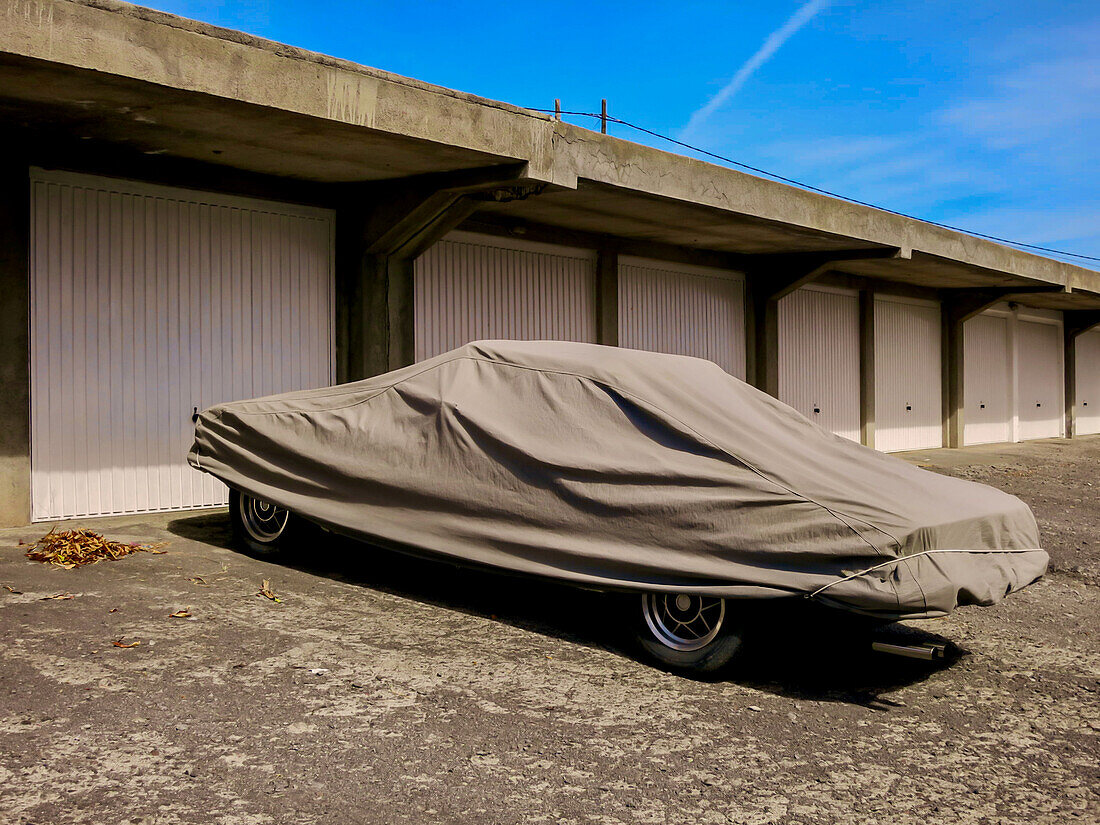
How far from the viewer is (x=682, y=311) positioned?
15.3m

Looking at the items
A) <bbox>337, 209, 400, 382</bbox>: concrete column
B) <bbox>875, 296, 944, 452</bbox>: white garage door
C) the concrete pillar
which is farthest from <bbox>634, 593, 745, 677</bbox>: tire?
<bbox>875, 296, 944, 452</bbox>: white garage door

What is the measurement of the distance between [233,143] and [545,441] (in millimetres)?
5214

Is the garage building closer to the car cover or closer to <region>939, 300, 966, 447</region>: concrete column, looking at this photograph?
the car cover

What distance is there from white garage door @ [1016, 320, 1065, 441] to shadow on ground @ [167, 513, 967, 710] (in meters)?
21.4

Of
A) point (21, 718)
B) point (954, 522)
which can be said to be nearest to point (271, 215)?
point (21, 718)

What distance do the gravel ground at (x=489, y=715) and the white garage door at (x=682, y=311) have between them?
8702 mm

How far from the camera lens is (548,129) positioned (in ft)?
31.2

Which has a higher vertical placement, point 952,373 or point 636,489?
point 952,373

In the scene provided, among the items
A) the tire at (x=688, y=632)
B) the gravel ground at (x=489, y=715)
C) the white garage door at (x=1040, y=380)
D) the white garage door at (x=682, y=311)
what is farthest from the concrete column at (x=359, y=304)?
the white garage door at (x=1040, y=380)

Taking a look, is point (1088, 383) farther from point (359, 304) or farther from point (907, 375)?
point (359, 304)

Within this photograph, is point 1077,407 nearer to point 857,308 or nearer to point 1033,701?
point 857,308

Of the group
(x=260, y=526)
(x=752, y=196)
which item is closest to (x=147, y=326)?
(x=260, y=526)

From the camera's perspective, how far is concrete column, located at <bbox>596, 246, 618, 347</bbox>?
45.2 ft

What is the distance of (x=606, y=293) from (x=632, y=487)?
30.6 ft
